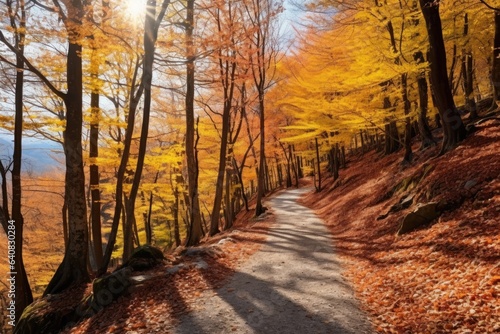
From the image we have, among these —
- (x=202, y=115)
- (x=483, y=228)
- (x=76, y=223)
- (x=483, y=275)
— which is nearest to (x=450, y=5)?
(x=483, y=228)

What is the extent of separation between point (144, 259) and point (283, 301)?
3877mm

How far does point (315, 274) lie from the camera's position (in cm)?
696

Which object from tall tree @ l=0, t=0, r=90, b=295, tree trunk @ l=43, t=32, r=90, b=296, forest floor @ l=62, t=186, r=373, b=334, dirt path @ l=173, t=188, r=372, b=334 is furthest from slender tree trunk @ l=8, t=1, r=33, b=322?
dirt path @ l=173, t=188, r=372, b=334

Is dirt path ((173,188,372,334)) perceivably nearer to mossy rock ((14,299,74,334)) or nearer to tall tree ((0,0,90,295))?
mossy rock ((14,299,74,334))

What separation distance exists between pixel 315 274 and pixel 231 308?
95.1 inches

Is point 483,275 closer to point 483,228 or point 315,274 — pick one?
point 483,228

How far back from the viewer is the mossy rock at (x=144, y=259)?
7453 mm

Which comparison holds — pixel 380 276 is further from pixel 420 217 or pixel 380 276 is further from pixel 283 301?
pixel 420 217

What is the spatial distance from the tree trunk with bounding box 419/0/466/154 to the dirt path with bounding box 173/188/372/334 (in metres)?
5.65

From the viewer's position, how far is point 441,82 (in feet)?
32.4

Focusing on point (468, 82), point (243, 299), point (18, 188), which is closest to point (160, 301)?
point (243, 299)

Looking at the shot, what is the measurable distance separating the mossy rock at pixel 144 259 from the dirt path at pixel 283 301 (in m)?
2.14

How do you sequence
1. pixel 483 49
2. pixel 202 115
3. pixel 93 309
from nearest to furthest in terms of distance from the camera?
pixel 93 309
pixel 483 49
pixel 202 115

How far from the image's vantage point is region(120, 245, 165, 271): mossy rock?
24.5ft
